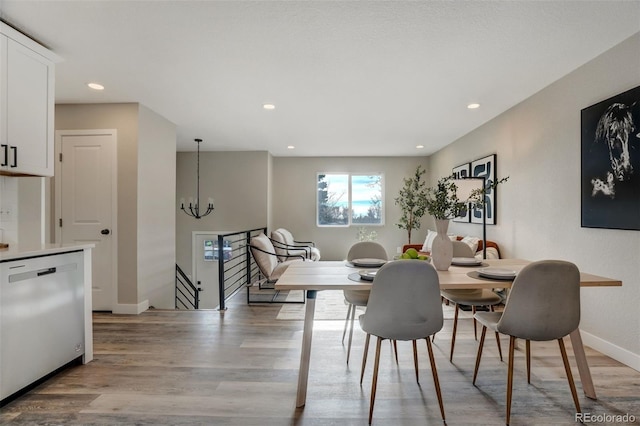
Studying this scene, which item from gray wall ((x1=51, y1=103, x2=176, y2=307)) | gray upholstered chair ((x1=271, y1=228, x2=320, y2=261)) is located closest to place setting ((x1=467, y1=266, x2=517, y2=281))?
gray wall ((x1=51, y1=103, x2=176, y2=307))

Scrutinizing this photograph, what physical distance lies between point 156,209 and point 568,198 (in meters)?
4.51

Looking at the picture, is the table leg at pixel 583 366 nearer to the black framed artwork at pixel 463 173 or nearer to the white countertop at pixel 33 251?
the black framed artwork at pixel 463 173

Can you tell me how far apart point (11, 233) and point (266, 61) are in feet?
8.37

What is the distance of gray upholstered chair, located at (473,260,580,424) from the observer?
63.4 inches

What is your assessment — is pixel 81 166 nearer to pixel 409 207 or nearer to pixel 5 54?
pixel 5 54

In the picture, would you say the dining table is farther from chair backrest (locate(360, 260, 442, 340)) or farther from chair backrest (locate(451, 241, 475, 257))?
chair backrest (locate(451, 241, 475, 257))

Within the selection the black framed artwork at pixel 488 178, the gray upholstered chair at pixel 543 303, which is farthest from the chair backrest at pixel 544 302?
the black framed artwork at pixel 488 178

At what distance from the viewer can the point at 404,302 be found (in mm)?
1613

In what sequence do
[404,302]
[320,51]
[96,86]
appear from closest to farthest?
[404,302] → [320,51] → [96,86]

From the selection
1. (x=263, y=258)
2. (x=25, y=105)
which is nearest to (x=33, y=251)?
(x=25, y=105)

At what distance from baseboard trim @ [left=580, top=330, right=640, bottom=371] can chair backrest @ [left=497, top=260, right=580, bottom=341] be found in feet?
3.44

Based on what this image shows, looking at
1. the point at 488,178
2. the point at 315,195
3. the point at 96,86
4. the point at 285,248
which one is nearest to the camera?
the point at 96,86

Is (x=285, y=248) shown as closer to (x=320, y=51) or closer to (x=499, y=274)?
(x=320, y=51)

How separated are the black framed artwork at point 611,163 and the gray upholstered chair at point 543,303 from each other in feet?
3.49
